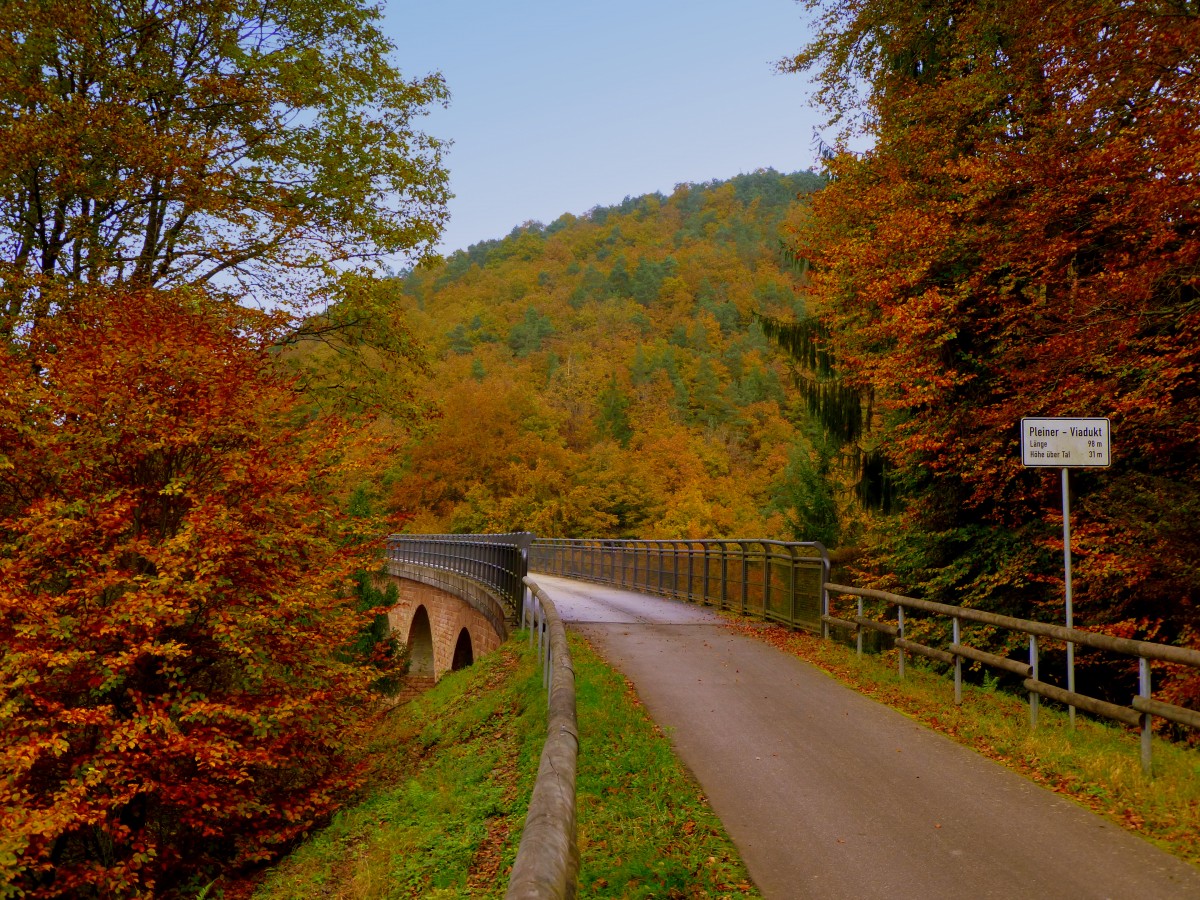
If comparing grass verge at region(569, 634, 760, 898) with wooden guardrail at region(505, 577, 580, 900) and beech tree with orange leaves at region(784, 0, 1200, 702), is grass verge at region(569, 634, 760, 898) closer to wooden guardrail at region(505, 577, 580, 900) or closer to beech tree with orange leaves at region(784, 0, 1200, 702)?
wooden guardrail at region(505, 577, 580, 900)

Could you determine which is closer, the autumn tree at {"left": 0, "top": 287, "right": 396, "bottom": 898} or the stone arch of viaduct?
the autumn tree at {"left": 0, "top": 287, "right": 396, "bottom": 898}

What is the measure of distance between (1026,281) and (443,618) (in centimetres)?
2102

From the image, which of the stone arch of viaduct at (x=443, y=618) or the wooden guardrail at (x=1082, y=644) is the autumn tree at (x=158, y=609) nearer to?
the stone arch of viaduct at (x=443, y=618)

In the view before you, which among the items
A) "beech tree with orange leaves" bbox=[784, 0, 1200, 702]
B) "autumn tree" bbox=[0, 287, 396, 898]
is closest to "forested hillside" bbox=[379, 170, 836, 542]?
"beech tree with orange leaves" bbox=[784, 0, 1200, 702]

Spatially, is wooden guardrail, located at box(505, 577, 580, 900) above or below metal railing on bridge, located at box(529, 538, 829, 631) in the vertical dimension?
above

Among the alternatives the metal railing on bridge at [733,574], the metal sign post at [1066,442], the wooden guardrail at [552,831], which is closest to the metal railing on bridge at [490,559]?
the metal railing on bridge at [733,574]

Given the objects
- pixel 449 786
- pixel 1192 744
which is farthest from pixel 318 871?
pixel 1192 744

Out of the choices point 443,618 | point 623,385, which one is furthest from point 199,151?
point 623,385

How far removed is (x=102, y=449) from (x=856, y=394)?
1512 cm

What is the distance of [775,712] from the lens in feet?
29.0

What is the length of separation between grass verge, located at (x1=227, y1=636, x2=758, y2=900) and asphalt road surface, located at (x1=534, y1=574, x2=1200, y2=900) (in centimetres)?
27

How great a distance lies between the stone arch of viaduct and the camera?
19.9m

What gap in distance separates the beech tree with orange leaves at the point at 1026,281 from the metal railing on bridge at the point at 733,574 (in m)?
2.01

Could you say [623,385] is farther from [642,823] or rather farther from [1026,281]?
[642,823]
